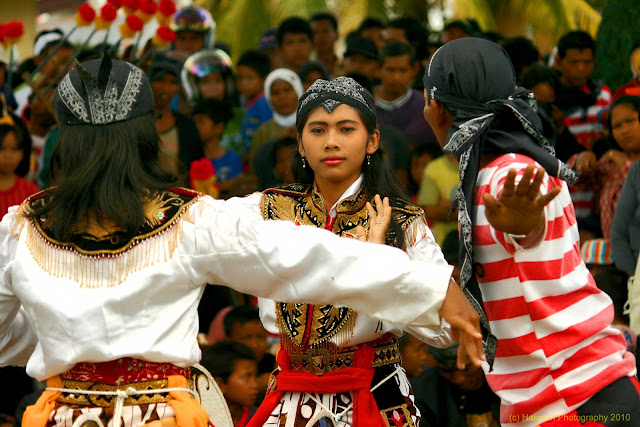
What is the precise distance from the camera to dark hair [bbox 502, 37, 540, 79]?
382 inches

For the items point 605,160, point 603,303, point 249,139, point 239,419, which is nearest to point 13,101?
point 249,139

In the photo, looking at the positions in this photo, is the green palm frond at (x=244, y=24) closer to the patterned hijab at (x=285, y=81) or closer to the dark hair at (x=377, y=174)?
the patterned hijab at (x=285, y=81)

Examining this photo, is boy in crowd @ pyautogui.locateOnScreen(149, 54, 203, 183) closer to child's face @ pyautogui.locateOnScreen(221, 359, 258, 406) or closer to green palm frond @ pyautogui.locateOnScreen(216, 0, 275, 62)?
child's face @ pyautogui.locateOnScreen(221, 359, 258, 406)

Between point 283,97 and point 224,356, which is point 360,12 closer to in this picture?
point 283,97

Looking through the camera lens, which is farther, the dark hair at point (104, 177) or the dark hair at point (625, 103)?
the dark hair at point (625, 103)

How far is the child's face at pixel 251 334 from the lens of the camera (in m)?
6.94

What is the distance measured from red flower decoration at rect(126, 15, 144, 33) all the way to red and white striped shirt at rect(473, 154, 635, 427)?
228 inches

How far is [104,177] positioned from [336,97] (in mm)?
1371

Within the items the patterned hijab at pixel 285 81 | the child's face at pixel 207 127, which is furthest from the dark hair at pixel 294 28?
the child's face at pixel 207 127

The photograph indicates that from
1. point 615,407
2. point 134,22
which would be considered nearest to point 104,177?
point 615,407

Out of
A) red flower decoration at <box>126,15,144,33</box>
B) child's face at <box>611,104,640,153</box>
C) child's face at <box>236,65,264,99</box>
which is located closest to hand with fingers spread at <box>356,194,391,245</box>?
child's face at <box>611,104,640,153</box>

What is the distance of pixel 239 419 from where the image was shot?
631 cm

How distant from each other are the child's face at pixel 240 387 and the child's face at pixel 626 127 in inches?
126

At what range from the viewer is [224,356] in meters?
6.37
